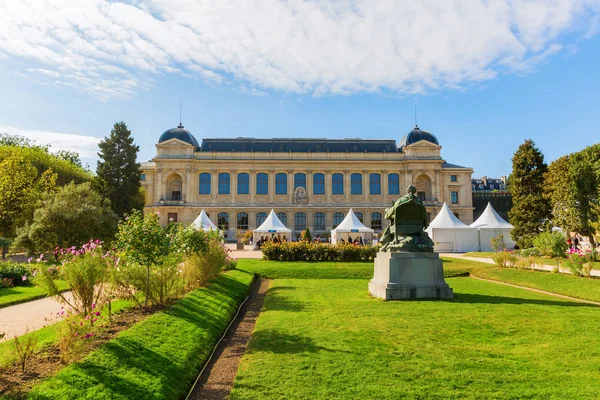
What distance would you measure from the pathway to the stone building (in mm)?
41835

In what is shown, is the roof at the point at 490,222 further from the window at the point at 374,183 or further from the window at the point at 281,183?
the window at the point at 281,183

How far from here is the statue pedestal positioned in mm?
10797

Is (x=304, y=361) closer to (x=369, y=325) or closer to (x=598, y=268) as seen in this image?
(x=369, y=325)

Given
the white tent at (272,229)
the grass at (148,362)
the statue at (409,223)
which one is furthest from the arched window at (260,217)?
the grass at (148,362)

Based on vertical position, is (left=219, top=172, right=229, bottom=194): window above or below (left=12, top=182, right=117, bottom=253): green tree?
above

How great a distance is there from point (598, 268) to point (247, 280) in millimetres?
16296

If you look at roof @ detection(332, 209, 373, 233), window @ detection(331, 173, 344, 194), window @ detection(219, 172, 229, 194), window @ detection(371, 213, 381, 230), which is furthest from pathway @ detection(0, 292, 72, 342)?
window @ detection(371, 213, 381, 230)

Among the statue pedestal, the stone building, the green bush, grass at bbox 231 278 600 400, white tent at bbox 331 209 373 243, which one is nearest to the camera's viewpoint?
grass at bbox 231 278 600 400

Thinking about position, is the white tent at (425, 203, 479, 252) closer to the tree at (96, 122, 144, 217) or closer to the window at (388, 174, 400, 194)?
the window at (388, 174, 400, 194)

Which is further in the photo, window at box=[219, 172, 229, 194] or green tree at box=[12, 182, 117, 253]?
window at box=[219, 172, 229, 194]

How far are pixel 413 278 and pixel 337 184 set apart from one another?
146 ft

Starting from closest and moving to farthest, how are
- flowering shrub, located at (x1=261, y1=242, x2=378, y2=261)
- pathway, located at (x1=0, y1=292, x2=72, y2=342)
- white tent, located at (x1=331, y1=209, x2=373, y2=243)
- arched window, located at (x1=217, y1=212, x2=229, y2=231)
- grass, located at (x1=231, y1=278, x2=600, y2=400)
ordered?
grass, located at (x1=231, y1=278, x2=600, y2=400) < pathway, located at (x1=0, y1=292, x2=72, y2=342) < flowering shrub, located at (x1=261, y1=242, x2=378, y2=261) < white tent, located at (x1=331, y1=209, x2=373, y2=243) < arched window, located at (x1=217, y1=212, x2=229, y2=231)

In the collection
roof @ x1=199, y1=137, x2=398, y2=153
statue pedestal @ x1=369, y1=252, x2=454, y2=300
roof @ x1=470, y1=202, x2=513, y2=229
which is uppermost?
roof @ x1=199, y1=137, x2=398, y2=153

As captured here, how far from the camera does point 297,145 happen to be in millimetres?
57906
